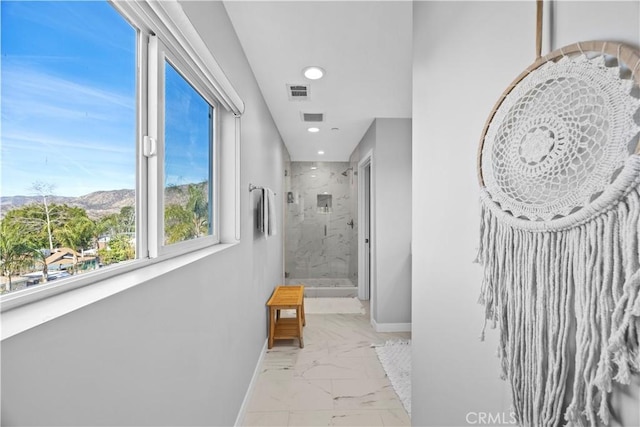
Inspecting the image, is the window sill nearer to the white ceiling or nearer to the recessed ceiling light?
the white ceiling

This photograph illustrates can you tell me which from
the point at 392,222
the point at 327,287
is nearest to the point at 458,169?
the point at 392,222

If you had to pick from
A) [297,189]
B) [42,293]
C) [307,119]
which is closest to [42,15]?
[42,293]

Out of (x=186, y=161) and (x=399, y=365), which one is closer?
(x=186, y=161)

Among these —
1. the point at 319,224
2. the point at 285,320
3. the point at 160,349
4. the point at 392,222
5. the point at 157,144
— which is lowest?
the point at 285,320

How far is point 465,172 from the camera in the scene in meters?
1.00

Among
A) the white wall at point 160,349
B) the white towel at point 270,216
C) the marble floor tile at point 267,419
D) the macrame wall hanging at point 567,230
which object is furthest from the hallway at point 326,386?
the macrame wall hanging at point 567,230

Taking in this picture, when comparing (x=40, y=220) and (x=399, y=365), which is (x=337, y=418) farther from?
(x=40, y=220)

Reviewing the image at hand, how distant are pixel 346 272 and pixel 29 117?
551 centimetres

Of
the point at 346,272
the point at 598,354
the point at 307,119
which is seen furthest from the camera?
the point at 346,272

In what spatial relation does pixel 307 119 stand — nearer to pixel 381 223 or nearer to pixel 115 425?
pixel 381 223

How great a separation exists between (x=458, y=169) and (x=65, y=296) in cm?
116

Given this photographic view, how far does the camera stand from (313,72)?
2332mm

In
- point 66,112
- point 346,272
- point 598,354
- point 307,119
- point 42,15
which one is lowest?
point 346,272

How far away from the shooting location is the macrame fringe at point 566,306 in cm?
47
